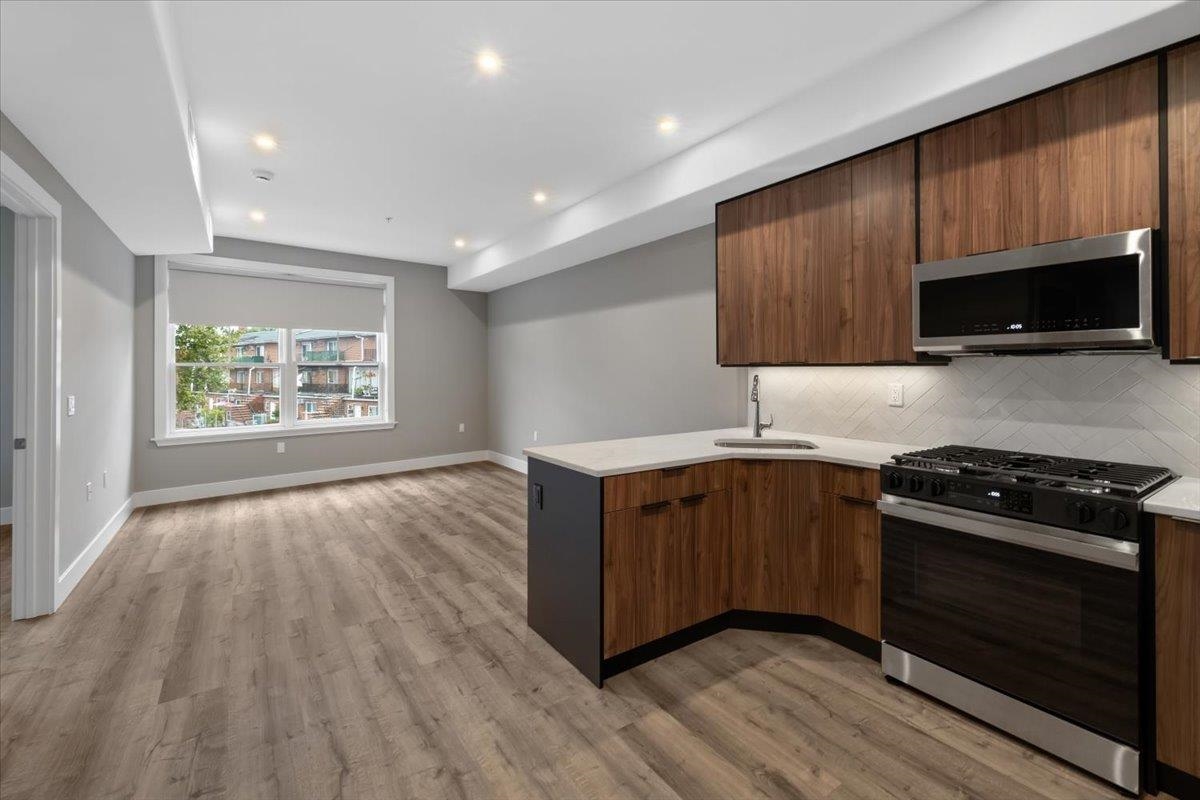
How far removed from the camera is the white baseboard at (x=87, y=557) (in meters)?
3.11

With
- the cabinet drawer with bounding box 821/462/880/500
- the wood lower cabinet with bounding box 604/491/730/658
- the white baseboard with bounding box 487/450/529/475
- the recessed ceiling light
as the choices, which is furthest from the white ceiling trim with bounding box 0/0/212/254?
the white baseboard with bounding box 487/450/529/475

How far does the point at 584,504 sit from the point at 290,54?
2451 mm

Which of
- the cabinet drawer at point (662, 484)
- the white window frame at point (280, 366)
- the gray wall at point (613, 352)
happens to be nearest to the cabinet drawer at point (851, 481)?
the cabinet drawer at point (662, 484)

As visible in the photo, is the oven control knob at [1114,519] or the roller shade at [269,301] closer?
the oven control knob at [1114,519]

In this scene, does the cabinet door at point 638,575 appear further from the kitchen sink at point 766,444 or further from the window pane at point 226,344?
the window pane at point 226,344

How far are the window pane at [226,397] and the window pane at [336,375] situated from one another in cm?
30

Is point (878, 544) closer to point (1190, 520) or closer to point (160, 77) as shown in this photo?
point (1190, 520)

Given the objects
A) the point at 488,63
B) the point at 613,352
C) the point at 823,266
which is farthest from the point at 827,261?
the point at 613,352

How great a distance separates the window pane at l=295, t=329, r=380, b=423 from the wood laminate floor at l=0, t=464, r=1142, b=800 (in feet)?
10.3

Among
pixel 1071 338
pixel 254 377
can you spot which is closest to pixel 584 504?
pixel 1071 338

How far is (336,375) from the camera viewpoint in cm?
652

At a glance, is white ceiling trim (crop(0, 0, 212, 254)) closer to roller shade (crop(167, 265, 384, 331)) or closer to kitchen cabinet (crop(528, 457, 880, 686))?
roller shade (crop(167, 265, 384, 331))

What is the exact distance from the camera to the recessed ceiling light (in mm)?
2461

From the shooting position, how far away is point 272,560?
12.5ft
